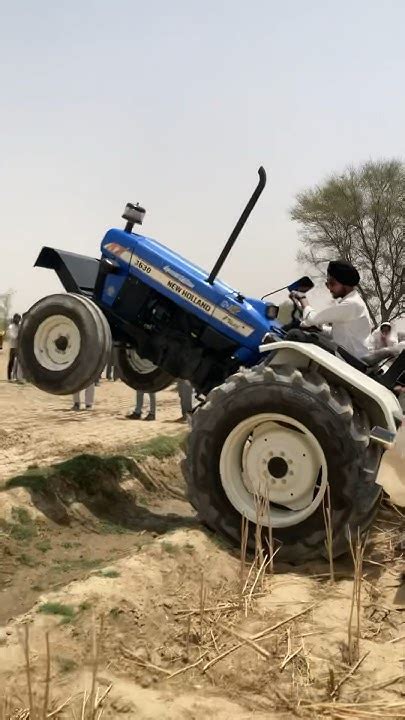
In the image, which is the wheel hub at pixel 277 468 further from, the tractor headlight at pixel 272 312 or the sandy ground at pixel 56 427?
the sandy ground at pixel 56 427

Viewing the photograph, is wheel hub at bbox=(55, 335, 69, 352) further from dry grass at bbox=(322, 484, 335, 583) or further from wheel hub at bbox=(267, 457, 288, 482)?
→ dry grass at bbox=(322, 484, 335, 583)

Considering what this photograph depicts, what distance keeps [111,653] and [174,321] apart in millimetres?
3267

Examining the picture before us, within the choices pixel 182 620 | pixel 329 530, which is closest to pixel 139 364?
pixel 329 530

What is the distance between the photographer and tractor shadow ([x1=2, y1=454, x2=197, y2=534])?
5.35 meters

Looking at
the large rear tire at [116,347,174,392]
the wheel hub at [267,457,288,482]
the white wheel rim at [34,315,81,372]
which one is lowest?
Answer: the wheel hub at [267,457,288,482]

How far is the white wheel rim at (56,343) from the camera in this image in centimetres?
541

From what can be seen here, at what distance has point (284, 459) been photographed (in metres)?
4.57

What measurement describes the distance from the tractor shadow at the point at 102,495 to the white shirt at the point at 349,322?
5.41 feet

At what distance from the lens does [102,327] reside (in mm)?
5387

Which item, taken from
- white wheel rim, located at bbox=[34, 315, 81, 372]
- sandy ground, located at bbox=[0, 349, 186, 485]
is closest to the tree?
sandy ground, located at bbox=[0, 349, 186, 485]

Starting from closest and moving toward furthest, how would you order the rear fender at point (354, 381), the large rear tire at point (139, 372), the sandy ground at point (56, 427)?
1. the rear fender at point (354, 381)
2. the large rear tire at point (139, 372)
3. the sandy ground at point (56, 427)

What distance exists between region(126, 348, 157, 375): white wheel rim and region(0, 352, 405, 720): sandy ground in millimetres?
1424

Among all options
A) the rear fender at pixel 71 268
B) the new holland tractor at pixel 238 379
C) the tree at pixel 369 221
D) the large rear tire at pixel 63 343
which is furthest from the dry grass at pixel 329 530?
the tree at pixel 369 221

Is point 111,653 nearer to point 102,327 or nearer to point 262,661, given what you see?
point 262,661
